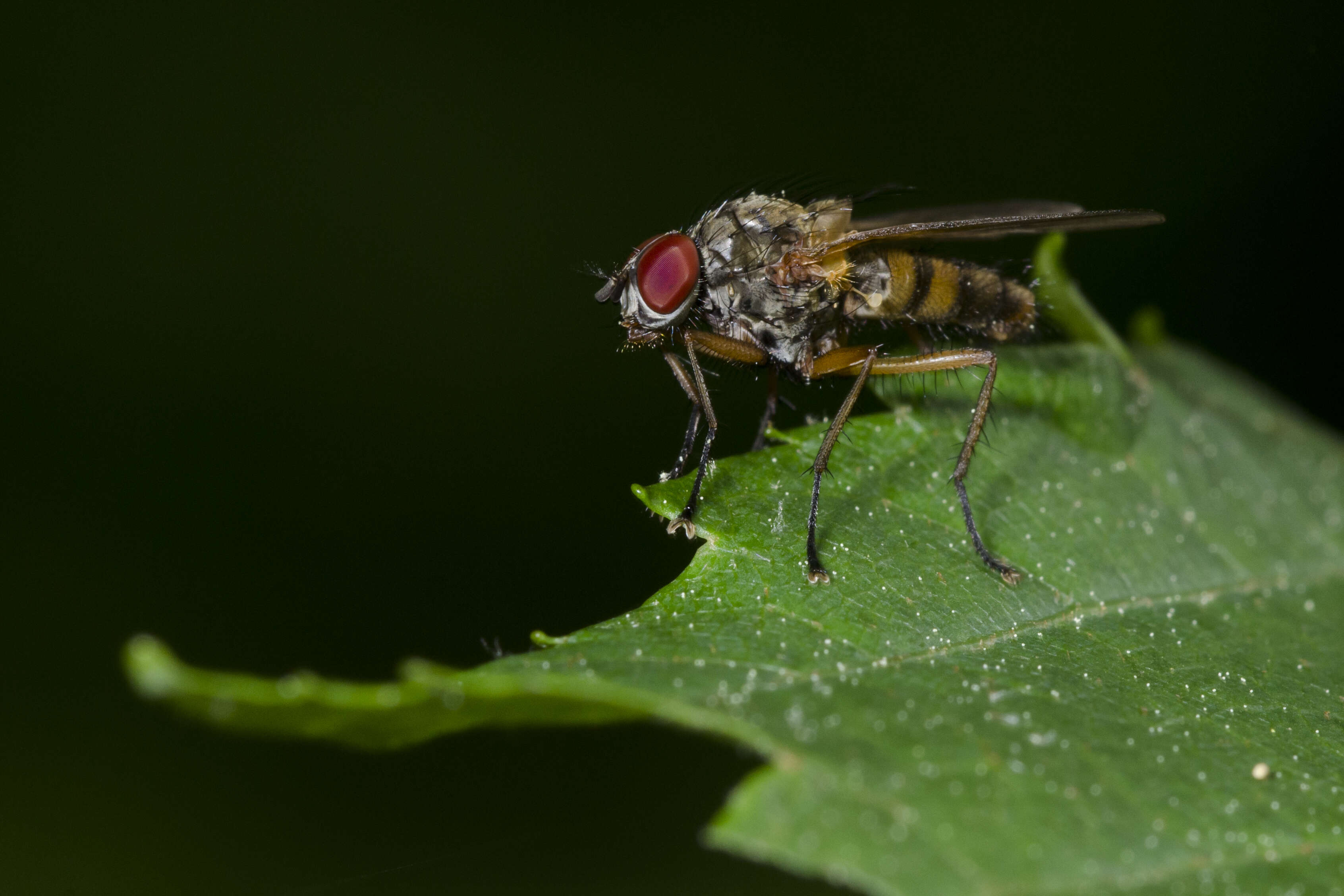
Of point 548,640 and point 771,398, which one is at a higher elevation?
point 771,398

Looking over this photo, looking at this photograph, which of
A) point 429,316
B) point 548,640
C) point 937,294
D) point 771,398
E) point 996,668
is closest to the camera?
point 548,640

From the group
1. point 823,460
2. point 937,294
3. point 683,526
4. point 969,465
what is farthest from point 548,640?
point 937,294

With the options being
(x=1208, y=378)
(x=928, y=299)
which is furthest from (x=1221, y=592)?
(x=1208, y=378)

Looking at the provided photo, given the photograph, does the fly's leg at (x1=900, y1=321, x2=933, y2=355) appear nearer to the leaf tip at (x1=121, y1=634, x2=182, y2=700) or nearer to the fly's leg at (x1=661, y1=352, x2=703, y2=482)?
the fly's leg at (x1=661, y1=352, x2=703, y2=482)

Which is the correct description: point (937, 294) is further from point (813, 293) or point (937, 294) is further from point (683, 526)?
point (683, 526)

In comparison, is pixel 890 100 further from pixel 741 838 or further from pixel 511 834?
pixel 741 838

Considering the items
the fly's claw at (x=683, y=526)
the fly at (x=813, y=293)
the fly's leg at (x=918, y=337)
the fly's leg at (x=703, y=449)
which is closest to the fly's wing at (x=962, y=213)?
the fly at (x=813, y=293)

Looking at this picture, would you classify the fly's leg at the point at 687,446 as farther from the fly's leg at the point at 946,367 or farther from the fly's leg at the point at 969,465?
the fly's leg at the point at 969,465

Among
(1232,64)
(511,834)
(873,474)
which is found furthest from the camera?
(1232,64)
